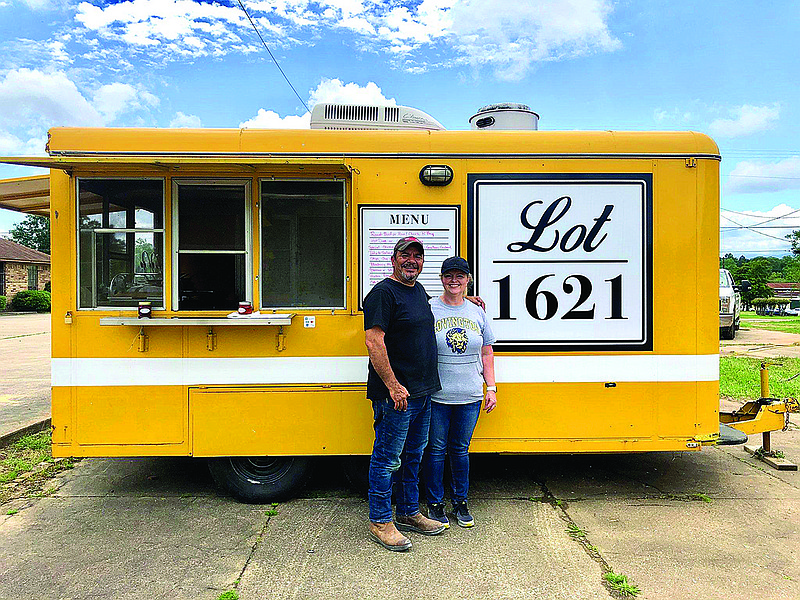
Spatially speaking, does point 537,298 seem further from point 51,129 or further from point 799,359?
point 799,359

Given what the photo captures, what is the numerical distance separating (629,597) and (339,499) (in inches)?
89.7

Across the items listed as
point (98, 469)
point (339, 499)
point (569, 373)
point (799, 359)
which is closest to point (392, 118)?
point (569, 373)

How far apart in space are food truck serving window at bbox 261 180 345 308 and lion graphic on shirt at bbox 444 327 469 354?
896mm

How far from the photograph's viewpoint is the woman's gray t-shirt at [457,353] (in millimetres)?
4121

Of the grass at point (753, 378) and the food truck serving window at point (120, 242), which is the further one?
the grass at point (753, 378)

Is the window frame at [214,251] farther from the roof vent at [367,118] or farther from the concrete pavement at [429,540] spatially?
the concrete pavement at [429,540]

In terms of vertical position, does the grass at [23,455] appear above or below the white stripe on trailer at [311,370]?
below

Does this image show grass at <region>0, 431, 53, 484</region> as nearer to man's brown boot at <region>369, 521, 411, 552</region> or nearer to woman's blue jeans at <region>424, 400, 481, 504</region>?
man's brown boot at <region>369, 521, 411, 552</region>

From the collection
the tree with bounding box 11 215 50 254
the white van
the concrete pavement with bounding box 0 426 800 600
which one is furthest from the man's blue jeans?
the tree with bounding box 11 215 50 254

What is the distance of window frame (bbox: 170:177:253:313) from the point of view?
448cm

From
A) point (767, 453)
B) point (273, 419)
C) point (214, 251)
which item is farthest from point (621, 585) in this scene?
point (214, 251)

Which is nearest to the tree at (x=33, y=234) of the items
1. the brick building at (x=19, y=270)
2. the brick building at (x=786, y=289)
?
the brick building at (x=19, y=270)

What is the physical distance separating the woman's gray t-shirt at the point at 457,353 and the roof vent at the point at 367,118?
1657 mm

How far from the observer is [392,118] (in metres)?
5.04
